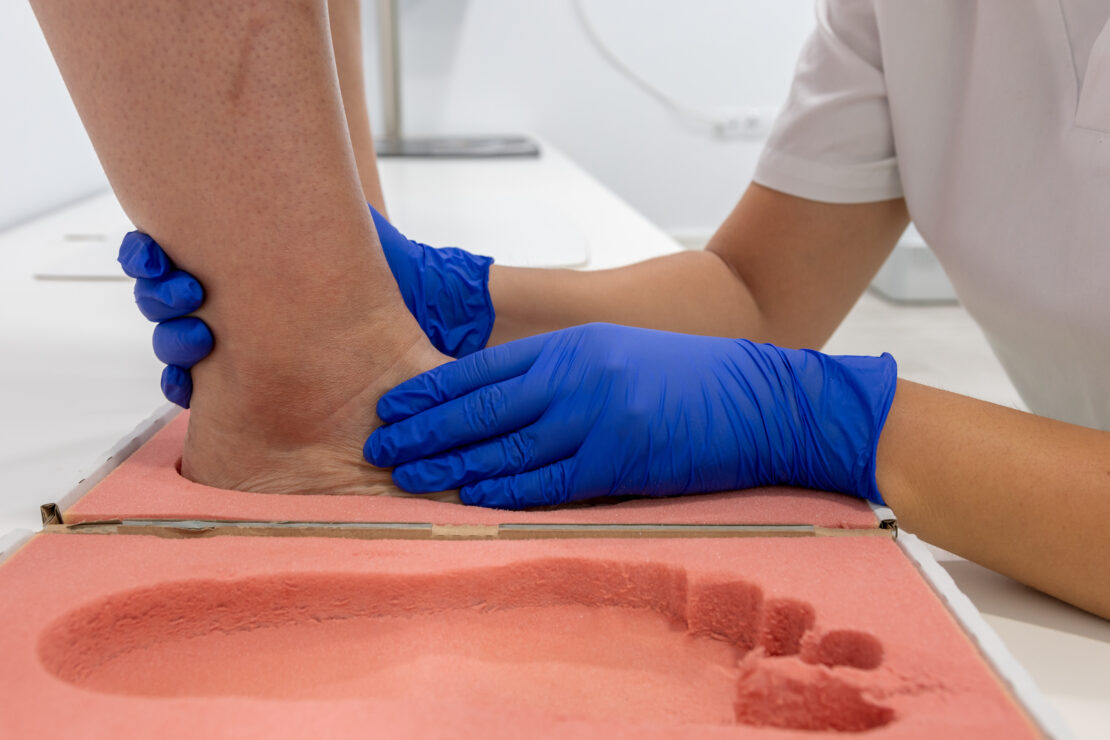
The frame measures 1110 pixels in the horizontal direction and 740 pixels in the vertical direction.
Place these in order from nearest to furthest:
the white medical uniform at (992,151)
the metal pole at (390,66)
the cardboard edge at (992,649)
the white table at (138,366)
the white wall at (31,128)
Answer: the cardboard edge at (992,649) < the white table at (138,366) < the white medical uniform at (992,151) < the white wall at (31,128) < the metal pole at (390,66)

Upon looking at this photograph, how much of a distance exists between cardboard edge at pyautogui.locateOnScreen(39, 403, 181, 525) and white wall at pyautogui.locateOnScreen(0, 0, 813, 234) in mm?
2324

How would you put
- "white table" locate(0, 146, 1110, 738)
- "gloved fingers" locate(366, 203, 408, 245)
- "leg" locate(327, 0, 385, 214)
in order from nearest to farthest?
"white table" locate(0, 146, 1110, 738) < "gloved fingers" locate(366, 203, 408, 245) < "leg" locate(327, 0, 385, 214)

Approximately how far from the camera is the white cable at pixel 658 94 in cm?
305

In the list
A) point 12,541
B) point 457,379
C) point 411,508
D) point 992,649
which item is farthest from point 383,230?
point 992,649

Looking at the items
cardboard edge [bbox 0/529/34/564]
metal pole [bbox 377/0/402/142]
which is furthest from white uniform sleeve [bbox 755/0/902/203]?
metal pole [bbox 377/0/402/142]

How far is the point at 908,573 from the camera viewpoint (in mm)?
590

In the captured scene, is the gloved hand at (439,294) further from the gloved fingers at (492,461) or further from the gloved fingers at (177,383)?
the gloved fingers at (492,461)

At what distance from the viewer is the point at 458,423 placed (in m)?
0.74

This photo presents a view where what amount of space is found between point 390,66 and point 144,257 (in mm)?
2334

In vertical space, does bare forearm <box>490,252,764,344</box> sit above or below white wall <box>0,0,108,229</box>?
below

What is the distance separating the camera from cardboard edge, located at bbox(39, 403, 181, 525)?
647 millimetres

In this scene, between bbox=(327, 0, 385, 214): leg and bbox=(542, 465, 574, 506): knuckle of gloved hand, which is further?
bbox=(327, 0, 385, 214): leg

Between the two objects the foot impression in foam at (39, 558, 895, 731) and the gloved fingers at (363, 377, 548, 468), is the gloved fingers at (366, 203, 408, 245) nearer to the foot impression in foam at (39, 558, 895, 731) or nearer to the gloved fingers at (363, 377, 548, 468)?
the gloved fingers at (363, 377, 548, 468)

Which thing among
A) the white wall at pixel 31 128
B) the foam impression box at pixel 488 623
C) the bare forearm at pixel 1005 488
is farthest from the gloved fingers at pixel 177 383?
the white wall at pixel 31 128
